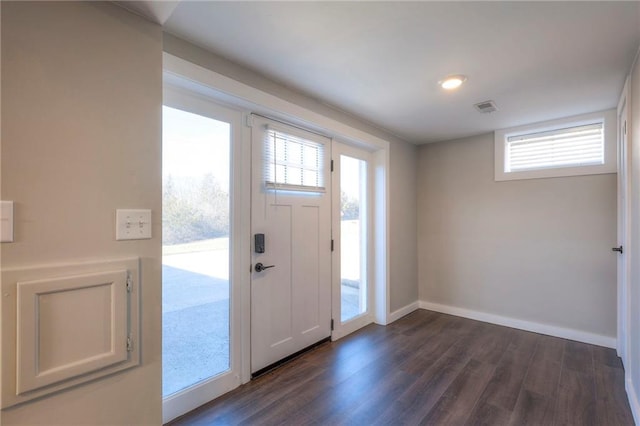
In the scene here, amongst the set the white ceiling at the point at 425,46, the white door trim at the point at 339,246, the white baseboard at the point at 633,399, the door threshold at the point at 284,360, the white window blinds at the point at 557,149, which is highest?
the white ceiling at the point at 425,46

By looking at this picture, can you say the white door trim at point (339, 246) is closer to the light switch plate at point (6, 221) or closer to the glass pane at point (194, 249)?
the glass pane at point (194, 249)

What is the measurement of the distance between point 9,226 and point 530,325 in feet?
14.6

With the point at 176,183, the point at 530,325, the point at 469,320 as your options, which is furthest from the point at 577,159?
the point at 176,183

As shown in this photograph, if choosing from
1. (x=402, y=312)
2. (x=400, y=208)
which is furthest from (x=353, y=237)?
(x=402, y=312)

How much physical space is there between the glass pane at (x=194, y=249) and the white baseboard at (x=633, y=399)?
2752 mm

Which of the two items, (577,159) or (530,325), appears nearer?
(577,159)

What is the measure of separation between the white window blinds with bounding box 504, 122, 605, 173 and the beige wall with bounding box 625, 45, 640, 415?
1107 millimetres

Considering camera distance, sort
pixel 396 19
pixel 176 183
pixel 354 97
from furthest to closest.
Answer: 1. pixel 354 97
2. pixel 176 183
3. pixel 396 19

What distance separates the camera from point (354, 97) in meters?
2.67

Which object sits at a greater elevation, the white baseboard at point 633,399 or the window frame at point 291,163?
the window frame at point 291,163

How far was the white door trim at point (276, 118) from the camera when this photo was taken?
1.87m

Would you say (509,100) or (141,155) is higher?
(509,100)

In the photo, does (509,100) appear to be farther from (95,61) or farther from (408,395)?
(95,61)

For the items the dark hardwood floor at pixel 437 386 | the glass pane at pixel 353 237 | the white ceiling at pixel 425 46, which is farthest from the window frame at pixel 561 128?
the dark hardwood floor at pixel 437 386
